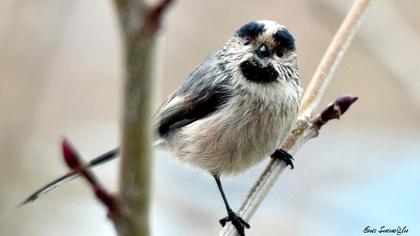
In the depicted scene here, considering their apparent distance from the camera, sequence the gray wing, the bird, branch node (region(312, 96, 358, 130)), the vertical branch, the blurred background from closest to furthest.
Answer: the vertical branch
branch node (region(312, 96, 358, 130))
the blurred background
the bird
the gray wing

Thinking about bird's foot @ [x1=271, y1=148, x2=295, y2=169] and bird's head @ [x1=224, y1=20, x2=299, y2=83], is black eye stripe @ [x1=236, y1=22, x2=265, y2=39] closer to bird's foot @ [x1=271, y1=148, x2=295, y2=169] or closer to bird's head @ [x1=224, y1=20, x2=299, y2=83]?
bird's head @ [x1=224, y1=20, x2=299, y2=83]

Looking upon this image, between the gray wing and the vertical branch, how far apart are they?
1.59 metres

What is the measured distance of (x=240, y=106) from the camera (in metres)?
2.31

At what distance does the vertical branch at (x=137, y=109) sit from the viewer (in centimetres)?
72

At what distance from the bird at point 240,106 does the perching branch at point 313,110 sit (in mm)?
67

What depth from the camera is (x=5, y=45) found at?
2.04m

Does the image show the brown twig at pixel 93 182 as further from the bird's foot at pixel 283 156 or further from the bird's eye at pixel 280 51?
the bird's eye at pixel 280 51

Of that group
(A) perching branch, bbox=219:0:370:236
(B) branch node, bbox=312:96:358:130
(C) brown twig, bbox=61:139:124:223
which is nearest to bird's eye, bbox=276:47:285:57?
(A) perching branch, bbox=219:0:370:236

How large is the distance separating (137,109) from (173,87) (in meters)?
4.13

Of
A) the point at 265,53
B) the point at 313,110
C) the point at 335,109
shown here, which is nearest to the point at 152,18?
the point at 335,109

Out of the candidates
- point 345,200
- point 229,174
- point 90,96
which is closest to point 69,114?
point 90,96

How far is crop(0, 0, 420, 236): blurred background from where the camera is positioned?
2076mm

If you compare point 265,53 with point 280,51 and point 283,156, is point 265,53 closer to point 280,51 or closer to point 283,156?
point 280,51

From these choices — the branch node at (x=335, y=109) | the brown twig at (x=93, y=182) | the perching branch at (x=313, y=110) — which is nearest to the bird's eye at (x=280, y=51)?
the perching branch at (x=313, y=110)
